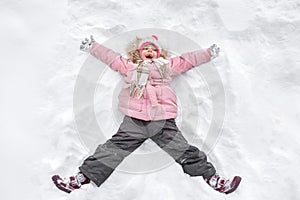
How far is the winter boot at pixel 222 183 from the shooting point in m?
1.96

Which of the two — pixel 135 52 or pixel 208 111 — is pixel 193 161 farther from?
pixel 135 52

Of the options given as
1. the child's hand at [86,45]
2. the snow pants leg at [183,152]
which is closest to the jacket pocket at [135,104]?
the snow pants leg at [183,152]

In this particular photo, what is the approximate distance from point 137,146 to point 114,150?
120mm

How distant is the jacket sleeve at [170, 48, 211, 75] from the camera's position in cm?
219

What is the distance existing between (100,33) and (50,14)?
0.31 m

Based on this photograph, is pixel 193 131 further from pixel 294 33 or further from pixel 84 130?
pixel 294 33

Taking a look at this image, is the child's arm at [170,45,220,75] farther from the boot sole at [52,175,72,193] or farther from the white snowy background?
the boot sole at [52,175,72,193]

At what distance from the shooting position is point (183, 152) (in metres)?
1.97

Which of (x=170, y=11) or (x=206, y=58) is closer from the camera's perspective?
(x=206, y=58)

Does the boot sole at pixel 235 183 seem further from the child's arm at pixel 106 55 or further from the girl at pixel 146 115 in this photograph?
the child's arm at pixel 106 55

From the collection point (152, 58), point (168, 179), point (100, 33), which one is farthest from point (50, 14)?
point (168, 179)

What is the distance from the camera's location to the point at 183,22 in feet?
7.72

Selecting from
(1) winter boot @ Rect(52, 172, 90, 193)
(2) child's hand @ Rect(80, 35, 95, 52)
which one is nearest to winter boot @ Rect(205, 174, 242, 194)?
(1) winter boot @ Rect(52, 172, 90, 193)

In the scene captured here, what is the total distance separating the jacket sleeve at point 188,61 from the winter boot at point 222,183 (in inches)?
22.2
